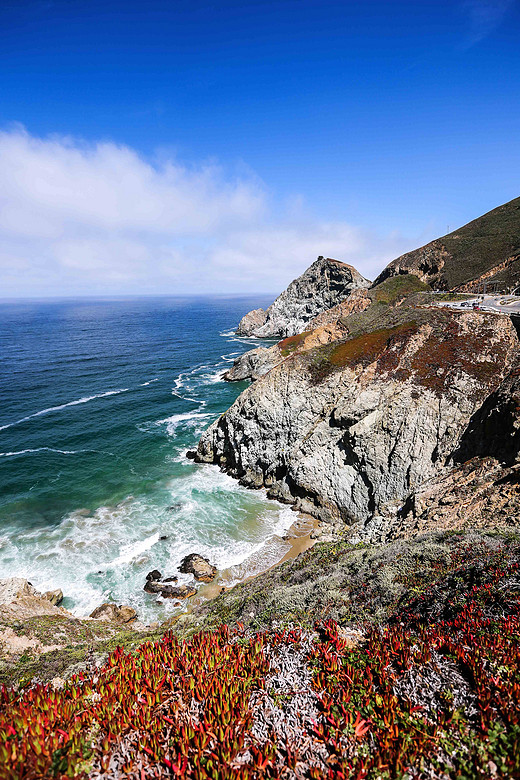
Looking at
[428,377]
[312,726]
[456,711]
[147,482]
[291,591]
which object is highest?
[428,377]

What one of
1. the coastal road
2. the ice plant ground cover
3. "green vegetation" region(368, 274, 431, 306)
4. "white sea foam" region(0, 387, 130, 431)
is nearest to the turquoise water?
"white sea foam" region(0, 387, 130, 431)

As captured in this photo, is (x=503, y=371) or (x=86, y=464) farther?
(x=86, y=464)

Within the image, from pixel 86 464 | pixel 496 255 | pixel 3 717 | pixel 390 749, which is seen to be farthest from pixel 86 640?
pixel 496 255

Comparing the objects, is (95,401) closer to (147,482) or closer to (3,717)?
(147,482)

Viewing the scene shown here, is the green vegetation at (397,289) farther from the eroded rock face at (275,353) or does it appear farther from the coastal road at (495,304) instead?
the coastal road at (495,304)

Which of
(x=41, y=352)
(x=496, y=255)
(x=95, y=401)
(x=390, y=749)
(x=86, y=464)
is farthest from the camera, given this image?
(x=41, y=352)

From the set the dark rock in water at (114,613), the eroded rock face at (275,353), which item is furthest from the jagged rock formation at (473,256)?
the dark rock in water at (114,613)
